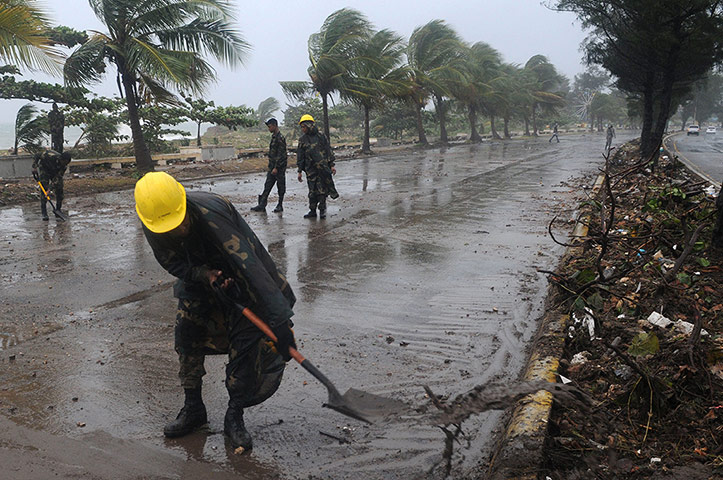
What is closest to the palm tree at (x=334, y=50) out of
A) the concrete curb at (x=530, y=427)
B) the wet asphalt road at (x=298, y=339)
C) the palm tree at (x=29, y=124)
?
the palm tree at (x=29, y=124)

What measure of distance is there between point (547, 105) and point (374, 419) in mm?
60695

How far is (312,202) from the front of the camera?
32.3ft

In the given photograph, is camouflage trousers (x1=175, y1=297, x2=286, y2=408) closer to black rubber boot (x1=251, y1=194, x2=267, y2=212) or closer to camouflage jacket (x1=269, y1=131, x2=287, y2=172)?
camouflage jacket (x1=269, y1=131, x2=287, y2=172)

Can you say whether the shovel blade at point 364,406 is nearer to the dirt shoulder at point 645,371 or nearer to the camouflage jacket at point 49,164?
the dirt shoulder at point 645,371

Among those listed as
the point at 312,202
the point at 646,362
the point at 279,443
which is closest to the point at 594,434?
the point at 646,362

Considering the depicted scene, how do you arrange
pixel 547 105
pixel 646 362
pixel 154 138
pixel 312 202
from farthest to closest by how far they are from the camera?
pixel 547 105 < pixel 154 138 < pixel 312 202 < pixel 646 362

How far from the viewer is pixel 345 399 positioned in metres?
3.00

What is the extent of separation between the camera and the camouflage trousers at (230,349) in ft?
10.1

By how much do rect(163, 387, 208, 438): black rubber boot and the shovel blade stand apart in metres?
0.78

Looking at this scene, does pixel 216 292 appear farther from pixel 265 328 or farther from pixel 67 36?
pixel 67 36

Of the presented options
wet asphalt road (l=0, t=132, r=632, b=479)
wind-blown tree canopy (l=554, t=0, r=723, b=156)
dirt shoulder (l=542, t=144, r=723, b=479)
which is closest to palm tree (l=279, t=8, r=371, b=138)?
A: wind-blown tree canopy (l=554, t=0, r=723, b=156)

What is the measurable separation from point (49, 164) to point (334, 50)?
16.2m

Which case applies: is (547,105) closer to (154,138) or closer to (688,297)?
(154,138)

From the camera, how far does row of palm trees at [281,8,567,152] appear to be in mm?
24500
